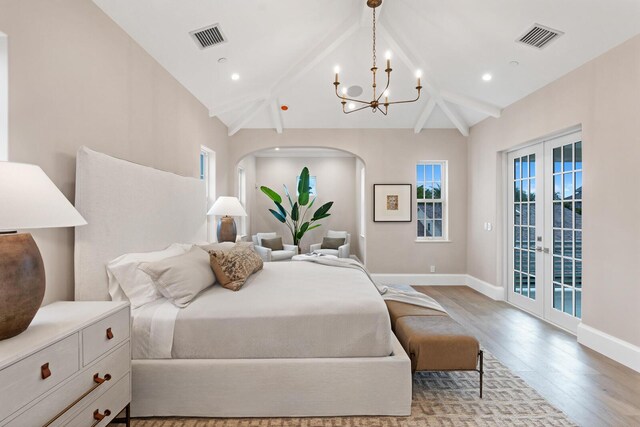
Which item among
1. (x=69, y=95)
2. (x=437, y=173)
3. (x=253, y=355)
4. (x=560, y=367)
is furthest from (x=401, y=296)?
Result: (x=437, y=173)

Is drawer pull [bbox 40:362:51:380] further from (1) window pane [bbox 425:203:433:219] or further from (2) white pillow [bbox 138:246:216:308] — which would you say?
(1) window pane [bbox 425:203:433:219]

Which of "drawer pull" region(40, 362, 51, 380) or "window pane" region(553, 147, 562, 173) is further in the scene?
"window pane" region(553, 147, 562, 173)

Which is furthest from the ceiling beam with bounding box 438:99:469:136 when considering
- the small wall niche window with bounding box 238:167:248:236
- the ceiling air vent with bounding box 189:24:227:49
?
Result: the small wall niche window with bounding box 238:167:248:236

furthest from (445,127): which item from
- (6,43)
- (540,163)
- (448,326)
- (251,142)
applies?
(6,43)

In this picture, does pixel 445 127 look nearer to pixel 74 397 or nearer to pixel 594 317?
pixel 594 317

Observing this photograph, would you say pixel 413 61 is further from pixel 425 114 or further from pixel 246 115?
pixel 246 115

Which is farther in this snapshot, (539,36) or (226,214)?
(226,214)

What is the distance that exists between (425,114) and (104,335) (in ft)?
16.9

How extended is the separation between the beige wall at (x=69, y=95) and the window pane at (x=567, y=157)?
432 cm

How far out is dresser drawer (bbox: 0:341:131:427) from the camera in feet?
4.20

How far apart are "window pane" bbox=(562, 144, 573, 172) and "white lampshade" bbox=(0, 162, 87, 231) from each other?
4443 millimetres

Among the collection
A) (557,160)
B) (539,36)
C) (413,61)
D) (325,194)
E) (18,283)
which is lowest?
(18,283)

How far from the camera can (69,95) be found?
218 centimetres

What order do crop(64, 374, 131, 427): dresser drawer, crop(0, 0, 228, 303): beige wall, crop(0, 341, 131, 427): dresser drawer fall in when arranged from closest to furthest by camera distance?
crop(0, 341, 131, 427): dresser drawer
crop(64, 374, 131, 427): dresser drawer
crop(0, 0, 228, 303): beige wall
